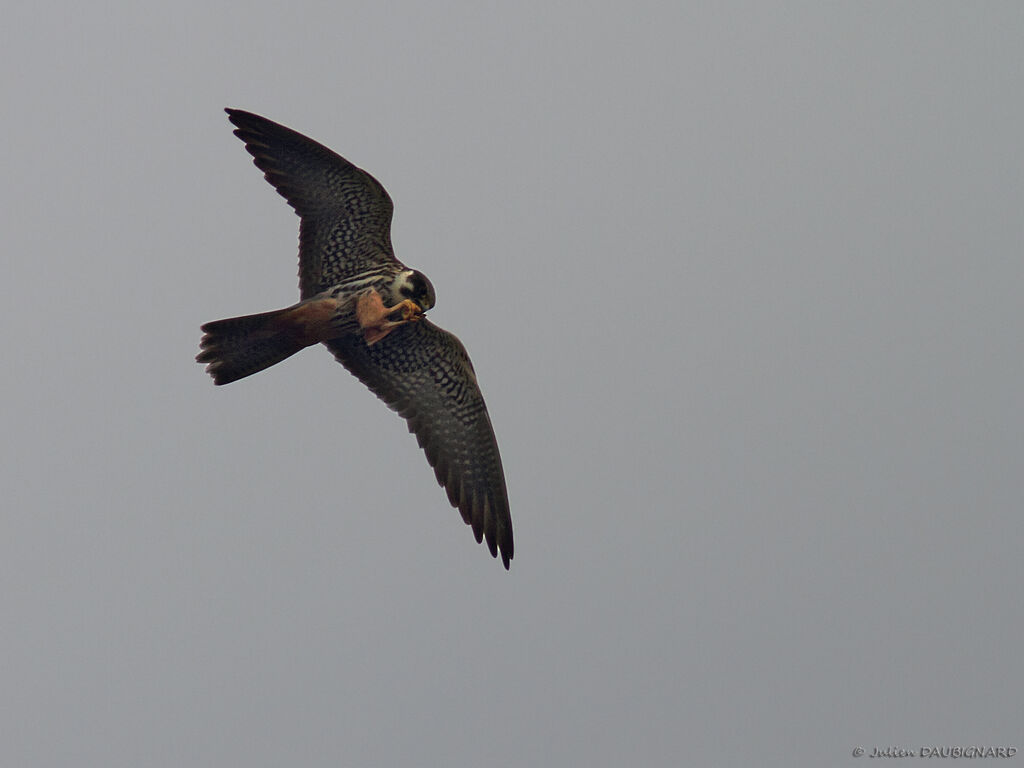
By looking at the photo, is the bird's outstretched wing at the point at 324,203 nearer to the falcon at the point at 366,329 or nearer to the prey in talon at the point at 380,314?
the falcon at the point at 366,329

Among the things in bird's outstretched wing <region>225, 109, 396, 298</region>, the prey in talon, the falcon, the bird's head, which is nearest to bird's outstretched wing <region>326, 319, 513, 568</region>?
the falcon

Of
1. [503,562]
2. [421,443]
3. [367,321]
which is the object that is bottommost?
[503,562]

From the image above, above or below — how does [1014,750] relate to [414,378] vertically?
below

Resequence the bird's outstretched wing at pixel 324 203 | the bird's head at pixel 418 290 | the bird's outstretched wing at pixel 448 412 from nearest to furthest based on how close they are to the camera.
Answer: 1. the bird's head at pixel 418 290
2. the bird's outstretched wing at pixel 324 203
3. the bird's outstretched wing at pixel 448 412

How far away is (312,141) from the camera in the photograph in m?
11.3

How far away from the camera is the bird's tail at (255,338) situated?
1127 cm

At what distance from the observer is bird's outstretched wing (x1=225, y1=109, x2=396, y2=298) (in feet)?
37.5

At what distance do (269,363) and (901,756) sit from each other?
18.4 feet

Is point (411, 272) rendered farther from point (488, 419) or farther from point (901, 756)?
point (901, 756)

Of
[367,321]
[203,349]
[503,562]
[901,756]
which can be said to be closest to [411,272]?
[367,321]

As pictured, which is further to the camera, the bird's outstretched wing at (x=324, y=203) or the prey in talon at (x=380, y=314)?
the bird's outstretched wing at (x=324, y=203)

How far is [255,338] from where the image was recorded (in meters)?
11.3

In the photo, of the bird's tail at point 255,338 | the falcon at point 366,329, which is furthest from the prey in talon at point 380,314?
the bird's tail at point 255,338

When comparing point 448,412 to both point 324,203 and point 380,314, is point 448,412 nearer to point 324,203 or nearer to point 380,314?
point 380,314
